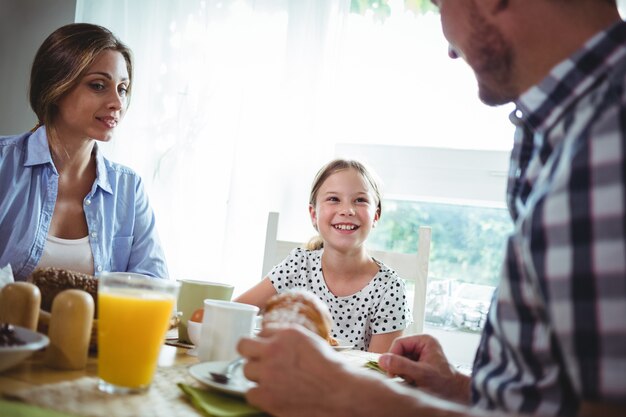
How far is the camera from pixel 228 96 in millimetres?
2590

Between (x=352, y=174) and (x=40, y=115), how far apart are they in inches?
42.0

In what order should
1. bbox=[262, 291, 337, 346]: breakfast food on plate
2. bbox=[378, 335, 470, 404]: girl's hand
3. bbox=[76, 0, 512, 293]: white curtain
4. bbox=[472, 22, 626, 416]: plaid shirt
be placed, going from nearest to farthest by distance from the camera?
bbox=[472, 22, 626, 416]: plaid shirt, bbox=[262, 291, 337, 346]: breakfast food on plate, bbox=[378, 335, 470, 404]: girl's hand, bbox=[76, 0, 512, 293]: white curtain

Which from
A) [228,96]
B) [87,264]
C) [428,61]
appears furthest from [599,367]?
[228,96]

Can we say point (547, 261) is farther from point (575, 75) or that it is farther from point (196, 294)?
point (196, 294)

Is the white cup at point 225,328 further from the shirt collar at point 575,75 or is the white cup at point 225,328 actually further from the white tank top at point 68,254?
the white tank top at point 68,254

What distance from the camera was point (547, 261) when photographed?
583 mm

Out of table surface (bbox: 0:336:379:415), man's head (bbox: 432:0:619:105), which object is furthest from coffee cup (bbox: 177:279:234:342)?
man's head (bbox: 432:0:619:105)

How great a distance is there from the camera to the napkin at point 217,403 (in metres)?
0.67

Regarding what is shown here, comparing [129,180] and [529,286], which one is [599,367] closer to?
[529,286]

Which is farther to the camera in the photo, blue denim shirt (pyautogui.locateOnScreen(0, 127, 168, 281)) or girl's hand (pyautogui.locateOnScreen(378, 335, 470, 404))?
blue denim shirt (pyautogui.locateOnScreen(0, 127, 168, 281))

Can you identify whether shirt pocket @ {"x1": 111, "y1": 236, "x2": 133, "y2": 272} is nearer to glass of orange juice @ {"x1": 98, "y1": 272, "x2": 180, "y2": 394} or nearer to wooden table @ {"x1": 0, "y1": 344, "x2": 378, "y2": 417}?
wooden table @ {"x1": 0, "y1": 344, "x2": 378, "y2": 417}

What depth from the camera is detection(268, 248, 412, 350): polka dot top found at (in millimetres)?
1934

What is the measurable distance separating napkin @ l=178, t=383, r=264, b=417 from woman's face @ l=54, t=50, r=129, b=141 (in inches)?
53.3

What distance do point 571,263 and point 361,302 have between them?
56.9 inches
